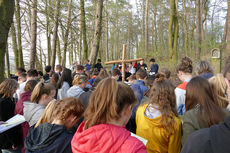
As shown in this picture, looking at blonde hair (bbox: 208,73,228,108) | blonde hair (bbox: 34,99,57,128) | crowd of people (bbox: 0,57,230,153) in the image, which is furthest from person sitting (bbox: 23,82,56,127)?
blonde hair (bbox: 208,73,228,108)

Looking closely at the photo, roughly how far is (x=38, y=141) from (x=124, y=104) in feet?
3.04

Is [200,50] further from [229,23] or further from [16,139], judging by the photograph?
[16,139]

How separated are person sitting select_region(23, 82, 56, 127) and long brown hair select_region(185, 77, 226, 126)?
1966mm

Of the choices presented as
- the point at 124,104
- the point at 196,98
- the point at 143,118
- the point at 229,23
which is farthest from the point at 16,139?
the point at 229,23

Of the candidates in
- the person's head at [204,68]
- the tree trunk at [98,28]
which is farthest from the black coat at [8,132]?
the tree trunk at [98,28]

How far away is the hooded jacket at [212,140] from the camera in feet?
2.96

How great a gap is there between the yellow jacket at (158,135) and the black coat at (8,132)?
2077mm

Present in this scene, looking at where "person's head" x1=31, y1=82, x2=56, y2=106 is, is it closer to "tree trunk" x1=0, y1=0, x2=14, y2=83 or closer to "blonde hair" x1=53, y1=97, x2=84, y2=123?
"blonde hair" x1=53, y1=97, x2=84, y2=123

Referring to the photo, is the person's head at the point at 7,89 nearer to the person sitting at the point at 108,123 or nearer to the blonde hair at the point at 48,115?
the blonde hair at the point at 48,115

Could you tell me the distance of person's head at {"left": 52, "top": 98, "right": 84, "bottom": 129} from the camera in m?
1.90

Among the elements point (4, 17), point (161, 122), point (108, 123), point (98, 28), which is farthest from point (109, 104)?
point (98, 28)

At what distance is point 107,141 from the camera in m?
1.30

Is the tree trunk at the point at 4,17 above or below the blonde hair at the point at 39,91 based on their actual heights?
above

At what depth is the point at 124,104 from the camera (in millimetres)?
1443
